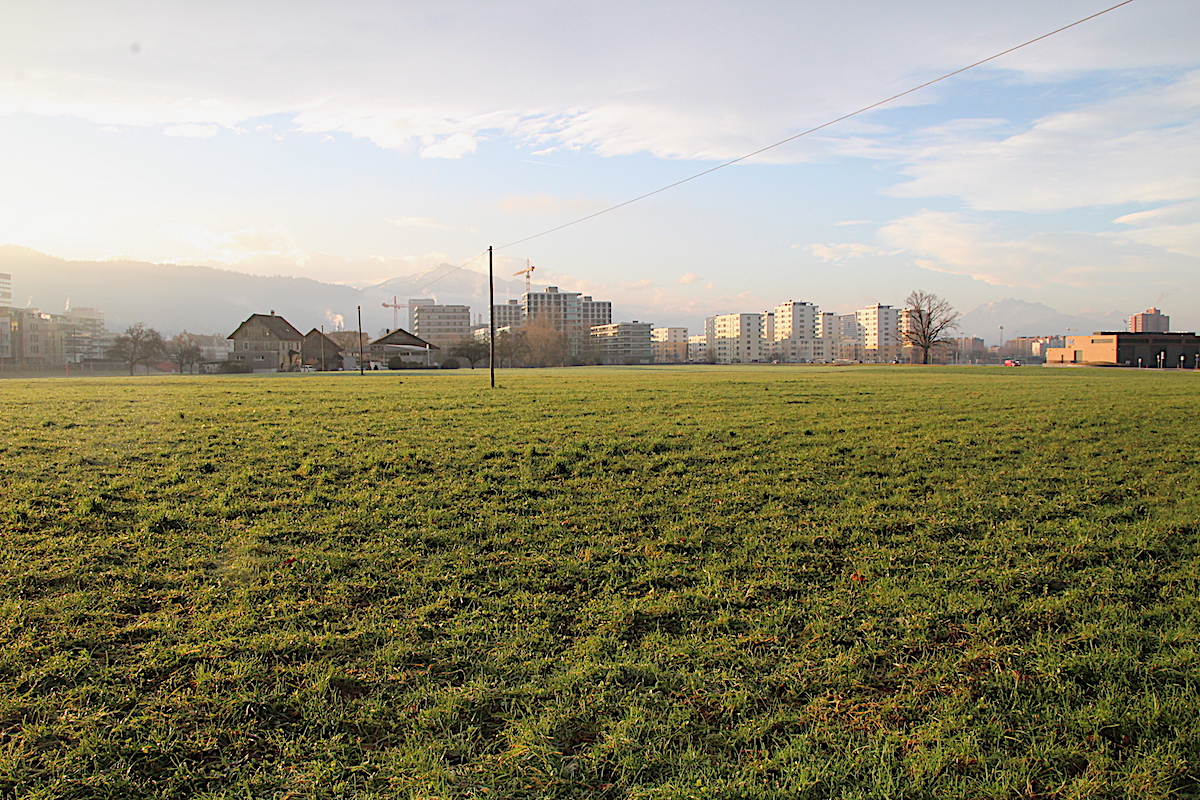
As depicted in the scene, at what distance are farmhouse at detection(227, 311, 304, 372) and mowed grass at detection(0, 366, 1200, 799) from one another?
10643cm

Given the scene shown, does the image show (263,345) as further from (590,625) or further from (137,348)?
(590,625)

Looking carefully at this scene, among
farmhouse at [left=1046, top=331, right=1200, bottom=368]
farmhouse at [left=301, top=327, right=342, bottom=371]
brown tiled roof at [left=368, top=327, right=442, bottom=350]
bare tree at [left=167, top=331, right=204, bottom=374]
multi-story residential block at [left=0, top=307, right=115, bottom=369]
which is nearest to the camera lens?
bare tree at [left=167, top=331, right=204, bottom=374]

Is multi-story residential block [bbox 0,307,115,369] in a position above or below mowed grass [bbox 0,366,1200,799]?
above

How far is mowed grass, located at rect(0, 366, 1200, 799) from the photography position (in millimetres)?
3998

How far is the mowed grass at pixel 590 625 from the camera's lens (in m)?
4.00

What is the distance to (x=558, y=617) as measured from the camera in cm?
604

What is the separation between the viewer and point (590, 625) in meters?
5.86

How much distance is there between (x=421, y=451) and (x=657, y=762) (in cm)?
915

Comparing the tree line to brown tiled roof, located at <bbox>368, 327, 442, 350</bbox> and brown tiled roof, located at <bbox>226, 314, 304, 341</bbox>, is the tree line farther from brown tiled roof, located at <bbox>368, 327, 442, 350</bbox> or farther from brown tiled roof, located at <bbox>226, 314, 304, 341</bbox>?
brown tiled roof, located at <bbox>368, 327, 442, 350</bbox>

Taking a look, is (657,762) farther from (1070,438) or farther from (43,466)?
(1070,438)

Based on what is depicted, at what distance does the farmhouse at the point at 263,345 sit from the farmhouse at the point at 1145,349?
446 ft

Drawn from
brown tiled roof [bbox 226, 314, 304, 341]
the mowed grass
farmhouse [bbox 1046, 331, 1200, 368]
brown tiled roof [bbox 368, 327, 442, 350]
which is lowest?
the mowed grass

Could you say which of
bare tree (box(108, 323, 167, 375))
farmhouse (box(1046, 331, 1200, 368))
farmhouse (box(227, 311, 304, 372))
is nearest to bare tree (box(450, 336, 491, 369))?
farmhouse (box(227, 311, 304, 372))

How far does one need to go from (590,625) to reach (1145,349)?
150591 mm
